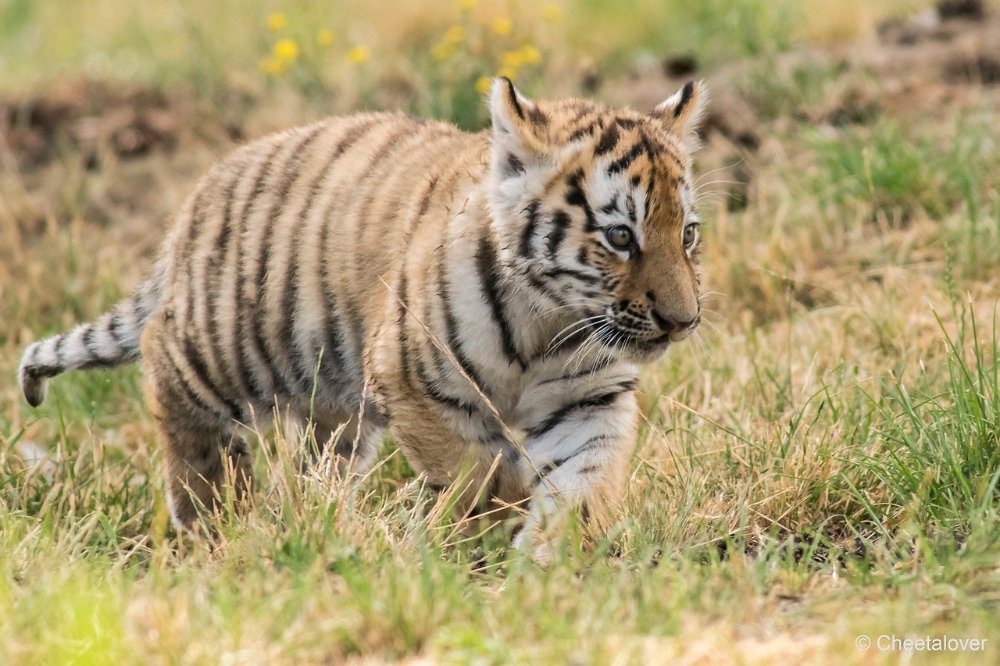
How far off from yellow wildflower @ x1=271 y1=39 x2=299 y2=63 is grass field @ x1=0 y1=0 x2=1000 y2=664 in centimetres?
6

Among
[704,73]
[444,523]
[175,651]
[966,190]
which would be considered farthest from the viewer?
[704,73]

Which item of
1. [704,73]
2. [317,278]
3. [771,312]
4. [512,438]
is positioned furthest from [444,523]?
[704,73]

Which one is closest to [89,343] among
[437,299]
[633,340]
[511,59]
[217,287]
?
[217,287]

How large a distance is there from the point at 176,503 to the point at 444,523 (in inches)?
45.1

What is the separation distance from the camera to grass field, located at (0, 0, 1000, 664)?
2.86 metres

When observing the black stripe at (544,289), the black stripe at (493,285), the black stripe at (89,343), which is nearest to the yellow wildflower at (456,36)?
the black stripe at (89,343)

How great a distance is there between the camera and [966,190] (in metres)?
5.17

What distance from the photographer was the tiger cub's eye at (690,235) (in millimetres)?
3773

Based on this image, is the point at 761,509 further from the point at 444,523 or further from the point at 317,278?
the point at 317,278

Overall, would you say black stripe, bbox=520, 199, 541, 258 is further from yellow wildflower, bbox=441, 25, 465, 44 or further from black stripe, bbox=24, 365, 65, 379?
yellow wildflower, bbox=441, 25, 465, 44

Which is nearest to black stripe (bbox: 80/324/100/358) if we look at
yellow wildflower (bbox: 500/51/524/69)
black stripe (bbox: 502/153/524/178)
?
black stripe (bbox: 502/153/524/178)

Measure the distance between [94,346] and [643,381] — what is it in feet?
5.93

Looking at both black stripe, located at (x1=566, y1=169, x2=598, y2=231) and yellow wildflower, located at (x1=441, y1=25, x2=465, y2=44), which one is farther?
yellow wildflower, located at (x1=441, y1=25, x2=465, y2=44)

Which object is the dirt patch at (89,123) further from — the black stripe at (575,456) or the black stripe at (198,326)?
the black stripe at (575,456)
